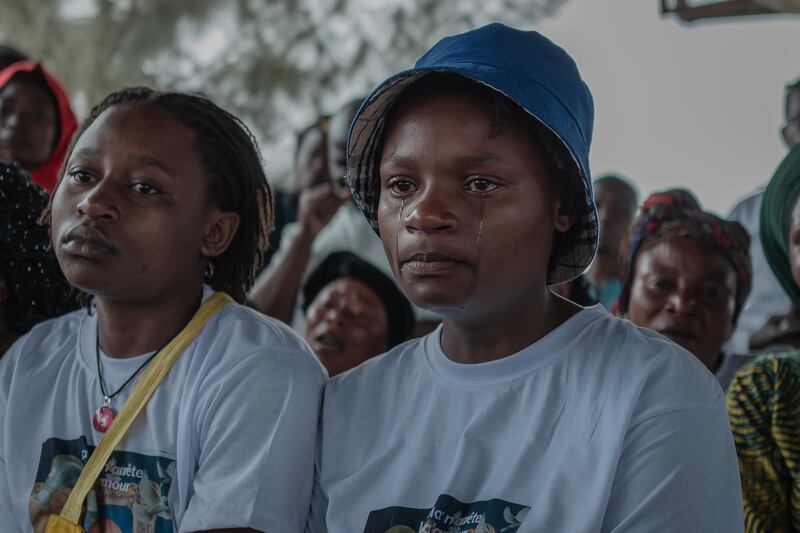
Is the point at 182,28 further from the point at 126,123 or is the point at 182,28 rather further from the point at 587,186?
the point at 587,186

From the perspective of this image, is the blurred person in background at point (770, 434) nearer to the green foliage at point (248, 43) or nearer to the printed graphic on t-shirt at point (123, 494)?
the printed graphic on t-shirt at point (123, 494)

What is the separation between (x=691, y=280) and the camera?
275cm

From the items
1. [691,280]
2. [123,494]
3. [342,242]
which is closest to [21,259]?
[123,494]

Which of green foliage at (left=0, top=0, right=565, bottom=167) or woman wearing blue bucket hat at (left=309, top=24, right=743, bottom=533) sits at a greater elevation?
green foliage at (left=0, top=0, right=565, bottom=167)

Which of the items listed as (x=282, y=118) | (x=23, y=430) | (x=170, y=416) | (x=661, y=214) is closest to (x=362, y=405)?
(x=170, y=416)

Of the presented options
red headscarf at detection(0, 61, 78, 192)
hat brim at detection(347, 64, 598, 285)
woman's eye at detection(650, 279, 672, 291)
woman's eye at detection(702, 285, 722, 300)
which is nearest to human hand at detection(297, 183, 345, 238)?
red headscarf at detection(0, 61, 78, 192)

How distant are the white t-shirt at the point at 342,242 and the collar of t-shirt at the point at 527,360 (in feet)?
6.15

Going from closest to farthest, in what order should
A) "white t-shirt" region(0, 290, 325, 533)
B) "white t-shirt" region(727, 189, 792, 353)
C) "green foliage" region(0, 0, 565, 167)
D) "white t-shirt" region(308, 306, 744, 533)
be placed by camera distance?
"white t-shirt" region(308, 306, 744, 533) < "white t-shirt" region(0, 290, 325, 533) < "white t-shirt" region(727, 189, 792, 353) < "green foliage" region(0, 0, 565, 167)

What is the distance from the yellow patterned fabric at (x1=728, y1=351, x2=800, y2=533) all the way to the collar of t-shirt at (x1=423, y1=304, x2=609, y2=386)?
65cm

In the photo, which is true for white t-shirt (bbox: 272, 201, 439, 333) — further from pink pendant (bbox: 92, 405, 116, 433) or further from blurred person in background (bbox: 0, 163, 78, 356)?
pink pendant (bbox: 92, 405, 116, 433)

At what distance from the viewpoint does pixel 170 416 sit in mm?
2006

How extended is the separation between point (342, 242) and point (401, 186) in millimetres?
2307

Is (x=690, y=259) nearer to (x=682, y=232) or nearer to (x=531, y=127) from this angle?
(x=682, y=232)

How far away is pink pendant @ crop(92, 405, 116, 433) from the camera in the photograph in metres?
2.07
